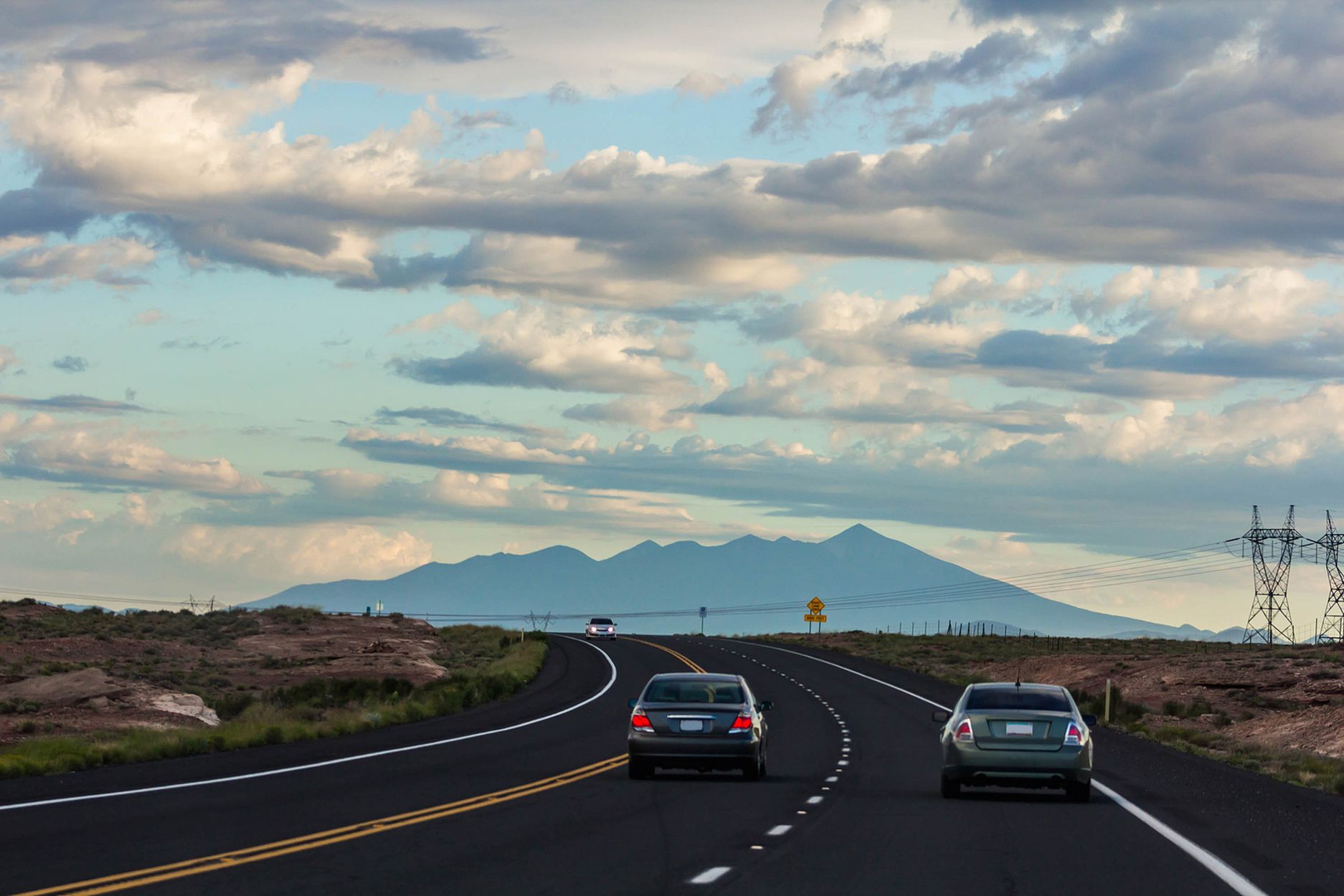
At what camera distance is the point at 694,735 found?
23.6 metres

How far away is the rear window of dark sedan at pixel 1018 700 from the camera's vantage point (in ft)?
70.8

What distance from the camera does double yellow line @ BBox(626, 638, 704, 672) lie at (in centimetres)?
7025

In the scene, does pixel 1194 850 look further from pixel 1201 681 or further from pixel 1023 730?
pixel 1201 681

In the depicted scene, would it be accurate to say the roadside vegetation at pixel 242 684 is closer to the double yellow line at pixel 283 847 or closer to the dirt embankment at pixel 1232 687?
the double yellow line at pixel 283 847

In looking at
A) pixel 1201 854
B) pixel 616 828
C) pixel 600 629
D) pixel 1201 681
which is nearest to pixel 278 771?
pixel 616 828

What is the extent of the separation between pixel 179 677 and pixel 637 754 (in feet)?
137

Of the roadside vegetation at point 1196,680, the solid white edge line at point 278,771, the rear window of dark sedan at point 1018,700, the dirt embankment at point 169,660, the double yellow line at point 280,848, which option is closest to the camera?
the double yellow line at point 280,848

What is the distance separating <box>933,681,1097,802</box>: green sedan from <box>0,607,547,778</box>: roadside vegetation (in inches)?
467

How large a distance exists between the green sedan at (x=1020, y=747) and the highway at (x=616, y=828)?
1.35ft

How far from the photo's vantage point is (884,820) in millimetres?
18281

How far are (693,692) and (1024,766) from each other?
535 cm

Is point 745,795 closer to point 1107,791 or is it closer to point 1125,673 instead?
point 1107,791

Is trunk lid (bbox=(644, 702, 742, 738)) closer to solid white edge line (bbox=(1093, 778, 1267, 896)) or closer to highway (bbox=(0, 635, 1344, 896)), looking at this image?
highway (bbox=(0, 635, 1344, 896))

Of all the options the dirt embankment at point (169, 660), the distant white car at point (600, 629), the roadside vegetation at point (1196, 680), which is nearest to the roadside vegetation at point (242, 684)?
the dirt embankment at point (169, 660)
